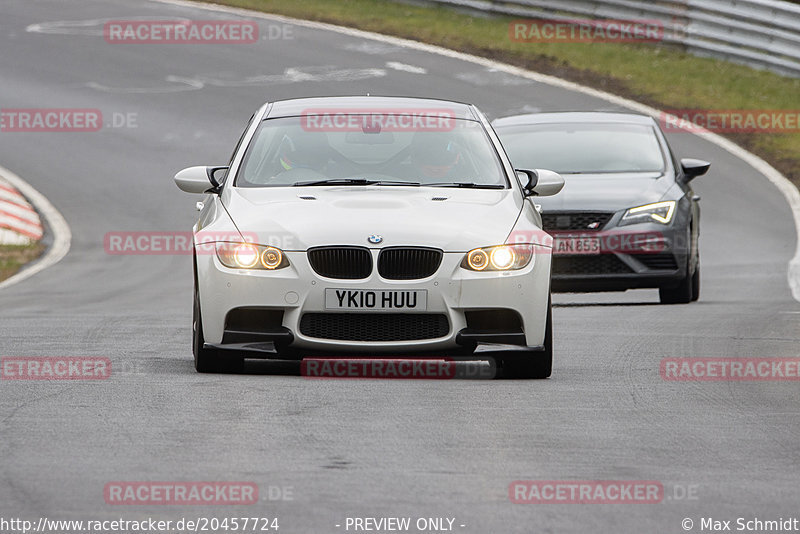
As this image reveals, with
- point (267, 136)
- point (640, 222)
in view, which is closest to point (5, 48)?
point (640, 222)

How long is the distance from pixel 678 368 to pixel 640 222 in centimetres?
464

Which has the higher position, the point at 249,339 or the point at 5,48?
the point at 249,339

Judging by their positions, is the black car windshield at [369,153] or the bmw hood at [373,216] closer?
the bmw hood at [373,216]

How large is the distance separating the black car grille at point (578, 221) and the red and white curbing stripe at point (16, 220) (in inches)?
324

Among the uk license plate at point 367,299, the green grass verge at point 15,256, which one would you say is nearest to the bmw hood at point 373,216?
the uk license plate at point 367,299

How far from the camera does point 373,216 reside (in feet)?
28.1

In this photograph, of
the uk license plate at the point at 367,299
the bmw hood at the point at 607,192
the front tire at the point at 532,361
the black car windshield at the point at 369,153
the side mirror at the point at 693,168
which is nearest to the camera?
the uk license plate at the point at 367,299

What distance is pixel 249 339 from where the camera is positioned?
854 cm

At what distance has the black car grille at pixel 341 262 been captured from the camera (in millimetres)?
8391

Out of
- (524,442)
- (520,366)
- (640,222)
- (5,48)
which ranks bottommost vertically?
(5,48)

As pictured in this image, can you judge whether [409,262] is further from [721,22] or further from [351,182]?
[721,22]

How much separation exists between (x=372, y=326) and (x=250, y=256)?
0.73m

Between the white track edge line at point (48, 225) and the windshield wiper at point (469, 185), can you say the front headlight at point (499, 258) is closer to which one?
the windshield wiper at point (469, 185)

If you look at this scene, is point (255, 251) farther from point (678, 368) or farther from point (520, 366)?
point (678, 368)
